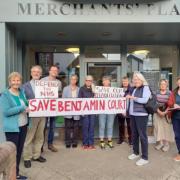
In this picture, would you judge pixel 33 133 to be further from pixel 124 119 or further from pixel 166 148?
pixel 166 148

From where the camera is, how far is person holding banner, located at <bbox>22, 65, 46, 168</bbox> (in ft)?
19.2

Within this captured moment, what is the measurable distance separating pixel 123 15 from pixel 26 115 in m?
2.99

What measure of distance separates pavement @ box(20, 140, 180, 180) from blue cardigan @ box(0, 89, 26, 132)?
1.06 m

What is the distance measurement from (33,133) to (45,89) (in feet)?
2.81

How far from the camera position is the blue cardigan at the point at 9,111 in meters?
4.77

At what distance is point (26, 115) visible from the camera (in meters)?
5.20

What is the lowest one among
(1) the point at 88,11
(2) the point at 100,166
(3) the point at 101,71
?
(2) the point at 100,166

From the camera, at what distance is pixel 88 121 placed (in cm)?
718

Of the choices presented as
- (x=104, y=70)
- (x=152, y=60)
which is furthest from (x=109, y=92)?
(x=152, y=60)

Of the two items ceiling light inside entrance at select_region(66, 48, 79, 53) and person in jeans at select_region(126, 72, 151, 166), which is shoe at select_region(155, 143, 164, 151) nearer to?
person in jeans at select_region(126, 72, 151, 166)

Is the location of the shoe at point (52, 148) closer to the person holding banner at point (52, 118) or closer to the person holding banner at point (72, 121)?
the person holding banner at point (52, 118)

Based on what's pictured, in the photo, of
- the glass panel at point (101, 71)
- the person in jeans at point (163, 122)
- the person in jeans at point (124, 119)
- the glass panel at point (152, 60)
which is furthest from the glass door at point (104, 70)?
the person in jeans at point (163, 122)

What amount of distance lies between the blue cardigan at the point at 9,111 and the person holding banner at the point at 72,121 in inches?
93.5

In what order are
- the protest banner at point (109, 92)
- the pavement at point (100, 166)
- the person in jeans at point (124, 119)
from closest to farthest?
the pavement at point (100, 166) < the protest banner at point (109, 92) < the person in jeans at point (124, 119)
